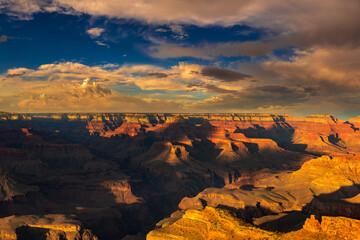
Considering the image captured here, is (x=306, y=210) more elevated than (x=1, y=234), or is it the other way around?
(x=306, y=210)

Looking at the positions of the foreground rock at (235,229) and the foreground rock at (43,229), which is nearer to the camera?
the foreground rock at (235,229)

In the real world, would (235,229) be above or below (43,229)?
above

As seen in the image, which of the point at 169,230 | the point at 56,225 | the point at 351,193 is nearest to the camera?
the point at 169,230

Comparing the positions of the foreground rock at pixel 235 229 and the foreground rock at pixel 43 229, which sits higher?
the foreground rock at pixel 235 229

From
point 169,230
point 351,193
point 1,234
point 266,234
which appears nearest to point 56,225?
point 1,234

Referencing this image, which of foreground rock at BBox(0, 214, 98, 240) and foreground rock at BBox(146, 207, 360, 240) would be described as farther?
foreground rock at BBox(0, 214, 98, 240)

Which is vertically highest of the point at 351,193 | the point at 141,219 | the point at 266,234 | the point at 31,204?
the point at 266,234

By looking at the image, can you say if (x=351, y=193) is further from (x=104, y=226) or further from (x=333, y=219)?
(x=104, y=226)

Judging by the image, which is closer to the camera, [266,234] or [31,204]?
[266,234]

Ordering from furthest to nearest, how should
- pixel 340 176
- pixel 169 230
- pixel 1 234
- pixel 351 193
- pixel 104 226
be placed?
pixel 340 176 → pixel 351 193 → pixel 104 226 → pixel 1 234 → pixel 169 230

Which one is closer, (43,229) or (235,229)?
(235,229)

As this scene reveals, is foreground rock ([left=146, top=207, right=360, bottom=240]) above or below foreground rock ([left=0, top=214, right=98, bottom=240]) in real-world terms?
above
